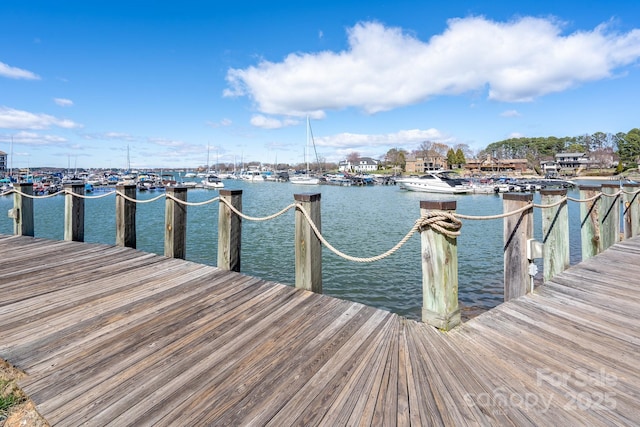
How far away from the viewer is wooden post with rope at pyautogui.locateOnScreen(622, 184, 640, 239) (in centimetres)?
632

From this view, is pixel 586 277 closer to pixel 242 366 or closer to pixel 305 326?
pixel 305 326

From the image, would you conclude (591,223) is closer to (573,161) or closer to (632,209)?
(632,209)

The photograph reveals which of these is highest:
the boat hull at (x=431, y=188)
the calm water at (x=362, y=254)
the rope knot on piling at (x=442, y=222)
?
the boat hull at (x=431, y=188)

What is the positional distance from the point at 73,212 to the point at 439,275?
6140 millimetres

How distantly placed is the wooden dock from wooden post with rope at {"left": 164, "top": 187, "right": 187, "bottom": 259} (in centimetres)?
116

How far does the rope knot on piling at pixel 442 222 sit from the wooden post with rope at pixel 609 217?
193 inches

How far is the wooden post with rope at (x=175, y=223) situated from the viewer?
178 inches

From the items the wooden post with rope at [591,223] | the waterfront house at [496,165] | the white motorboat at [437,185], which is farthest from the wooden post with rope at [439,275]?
the waterfront house at [496,165]

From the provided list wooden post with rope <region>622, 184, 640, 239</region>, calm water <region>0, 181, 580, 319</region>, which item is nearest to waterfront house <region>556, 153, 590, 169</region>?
calm water <region>0, 181, 580, 319</region>

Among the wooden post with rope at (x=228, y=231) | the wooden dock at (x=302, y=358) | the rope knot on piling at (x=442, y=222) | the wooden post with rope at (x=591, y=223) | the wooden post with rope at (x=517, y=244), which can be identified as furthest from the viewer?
the wooden post with rope at (x=591, y=223)

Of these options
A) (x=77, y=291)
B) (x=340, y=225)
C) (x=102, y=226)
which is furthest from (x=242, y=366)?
(x=102, y=226)

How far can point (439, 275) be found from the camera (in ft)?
8.09

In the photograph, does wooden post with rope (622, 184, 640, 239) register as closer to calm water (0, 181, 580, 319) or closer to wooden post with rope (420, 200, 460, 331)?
calm water (0, 181, 580, 319)

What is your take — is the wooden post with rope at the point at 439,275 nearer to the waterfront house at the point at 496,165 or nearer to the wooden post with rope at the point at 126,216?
the wooden post with rope at the point at 126,216
